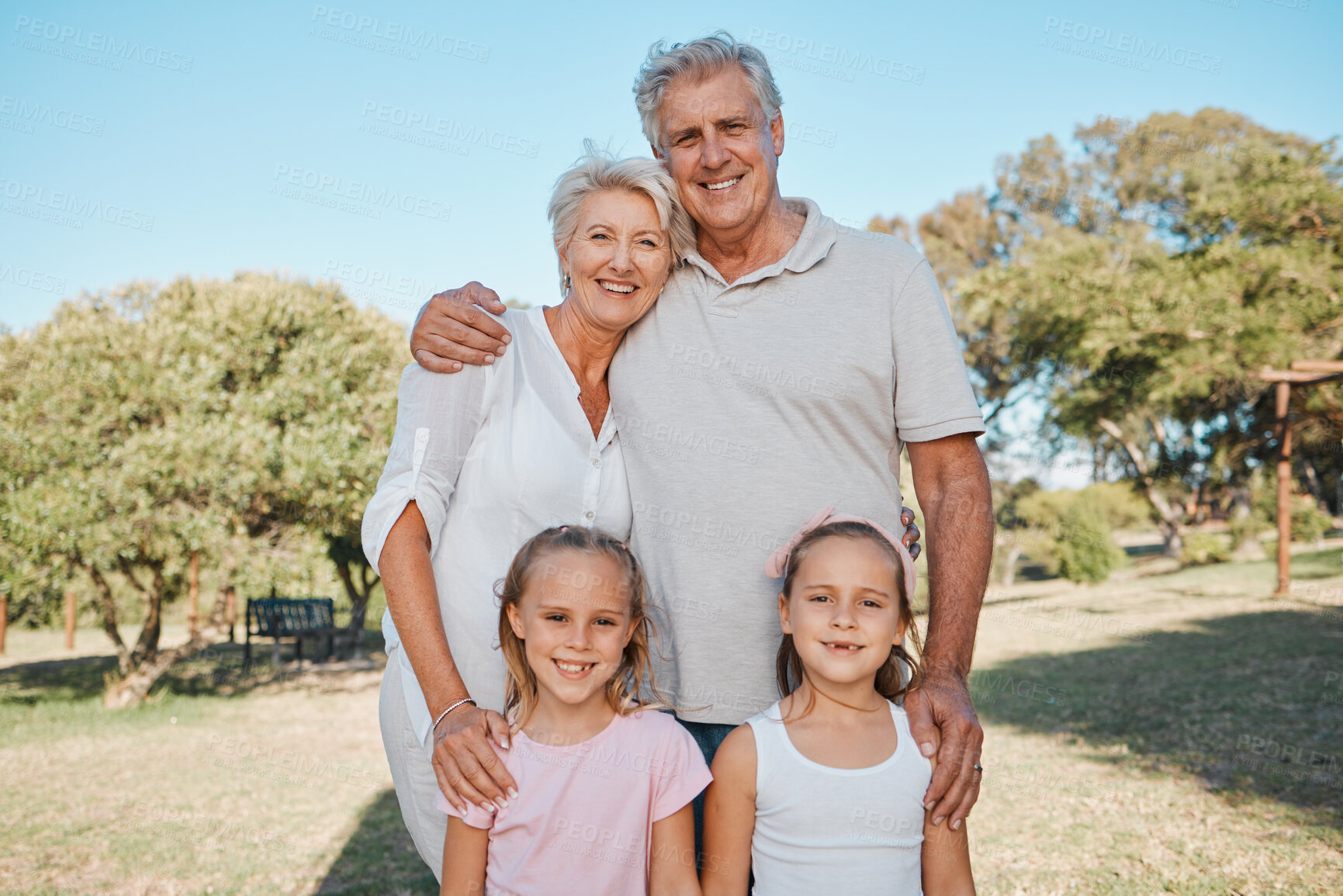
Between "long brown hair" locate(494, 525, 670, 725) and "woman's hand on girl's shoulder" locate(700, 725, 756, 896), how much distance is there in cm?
23

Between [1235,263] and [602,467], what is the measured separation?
10743 mm

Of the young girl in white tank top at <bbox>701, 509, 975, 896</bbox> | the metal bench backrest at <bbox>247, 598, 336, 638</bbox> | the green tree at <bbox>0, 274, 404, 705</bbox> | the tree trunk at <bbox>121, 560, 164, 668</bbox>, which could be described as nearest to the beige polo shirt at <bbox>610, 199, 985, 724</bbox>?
the young girl in white tank top at <bbox>701, 509, 975, 896</bbox>

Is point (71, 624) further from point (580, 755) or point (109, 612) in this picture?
point (580, 755)

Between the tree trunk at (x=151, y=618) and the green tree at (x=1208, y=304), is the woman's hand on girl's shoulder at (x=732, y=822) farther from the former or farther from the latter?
the tree trunk at (x=151, y=618)

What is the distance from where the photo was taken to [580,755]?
2.19 m

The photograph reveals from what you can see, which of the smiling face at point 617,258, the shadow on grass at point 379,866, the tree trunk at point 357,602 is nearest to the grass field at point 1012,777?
the shadow on grass at point 379,866

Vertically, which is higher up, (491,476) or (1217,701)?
(491,476)

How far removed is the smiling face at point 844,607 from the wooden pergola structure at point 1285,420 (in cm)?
1000

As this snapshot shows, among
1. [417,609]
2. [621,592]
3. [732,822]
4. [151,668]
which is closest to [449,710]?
[417,609]

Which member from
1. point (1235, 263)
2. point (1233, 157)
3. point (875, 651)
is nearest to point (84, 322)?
point (875, 651)

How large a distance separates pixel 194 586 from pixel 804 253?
36.2 ft

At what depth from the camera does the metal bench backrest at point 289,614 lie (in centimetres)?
1488

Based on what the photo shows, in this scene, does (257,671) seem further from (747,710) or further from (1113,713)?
(747,710)

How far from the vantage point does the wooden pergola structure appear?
1043 centimetres
